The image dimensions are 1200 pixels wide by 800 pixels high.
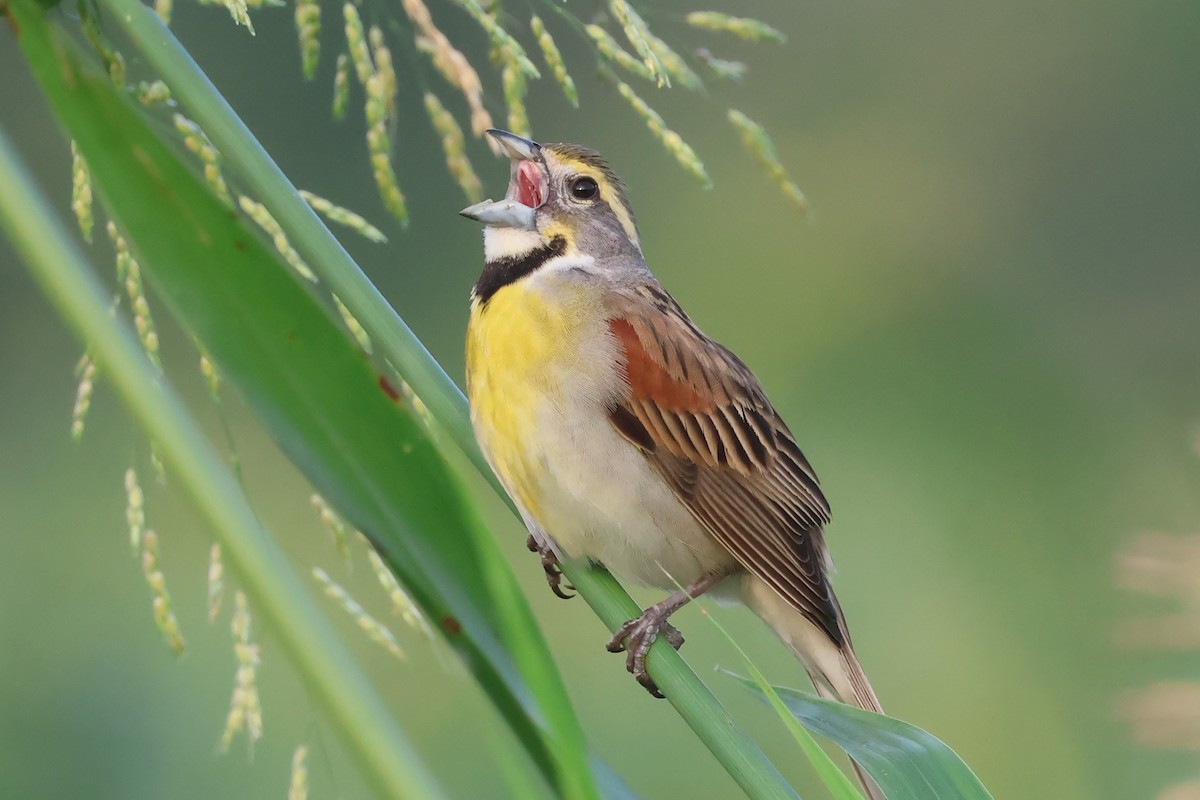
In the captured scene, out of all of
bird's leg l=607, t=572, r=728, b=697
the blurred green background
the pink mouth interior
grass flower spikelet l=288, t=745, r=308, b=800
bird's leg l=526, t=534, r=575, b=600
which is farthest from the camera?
the blurred green background

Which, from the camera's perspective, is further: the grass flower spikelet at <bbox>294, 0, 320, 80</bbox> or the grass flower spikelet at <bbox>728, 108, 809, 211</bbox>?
the grass flower spikelet at <bbox>728, 108, 809, 211</bbox>

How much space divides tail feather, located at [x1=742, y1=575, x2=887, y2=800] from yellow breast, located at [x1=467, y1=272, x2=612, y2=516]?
11.3 inches

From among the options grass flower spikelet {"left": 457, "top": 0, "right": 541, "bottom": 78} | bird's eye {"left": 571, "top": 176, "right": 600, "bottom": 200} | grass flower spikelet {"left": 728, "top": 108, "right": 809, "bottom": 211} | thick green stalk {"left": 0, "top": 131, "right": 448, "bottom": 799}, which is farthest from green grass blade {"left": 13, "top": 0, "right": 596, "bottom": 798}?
bird's eye {"left": 571, "top": 176, "right": 600, "bottom": 200}

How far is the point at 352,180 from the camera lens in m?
3.74

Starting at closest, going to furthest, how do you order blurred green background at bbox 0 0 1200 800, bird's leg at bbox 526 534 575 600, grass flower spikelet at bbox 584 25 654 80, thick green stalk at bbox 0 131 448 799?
1. thick green stalk at bbox 0 131 448 799
2. grass flower spikelet at bbox 584 25 654 80
3. bird's leg at bbox 526 534 575 600
4. blurred green background at bbox 0 0 1200 800

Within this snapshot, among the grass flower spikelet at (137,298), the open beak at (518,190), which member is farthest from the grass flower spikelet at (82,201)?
the open beak at (518,190)

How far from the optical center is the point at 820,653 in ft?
4.31

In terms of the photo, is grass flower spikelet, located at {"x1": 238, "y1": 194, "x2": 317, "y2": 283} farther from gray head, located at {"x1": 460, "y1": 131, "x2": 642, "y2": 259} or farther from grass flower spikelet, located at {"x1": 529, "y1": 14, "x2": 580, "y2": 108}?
gray head, located at {"x1": 460, "y1": 131, "x2": 642, "y2": 259}

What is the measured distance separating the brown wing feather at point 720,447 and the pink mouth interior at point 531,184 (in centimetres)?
14

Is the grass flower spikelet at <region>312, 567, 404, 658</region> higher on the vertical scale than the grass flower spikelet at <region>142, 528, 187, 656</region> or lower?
lower

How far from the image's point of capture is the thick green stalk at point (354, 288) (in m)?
0.59

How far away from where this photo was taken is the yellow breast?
1.17m

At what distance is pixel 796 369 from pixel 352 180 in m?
1.32

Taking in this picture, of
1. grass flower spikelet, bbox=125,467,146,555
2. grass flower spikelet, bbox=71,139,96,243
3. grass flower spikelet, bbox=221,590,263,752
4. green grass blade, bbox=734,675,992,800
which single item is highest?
grass flower spikelet, bbox=71,139,96,243
